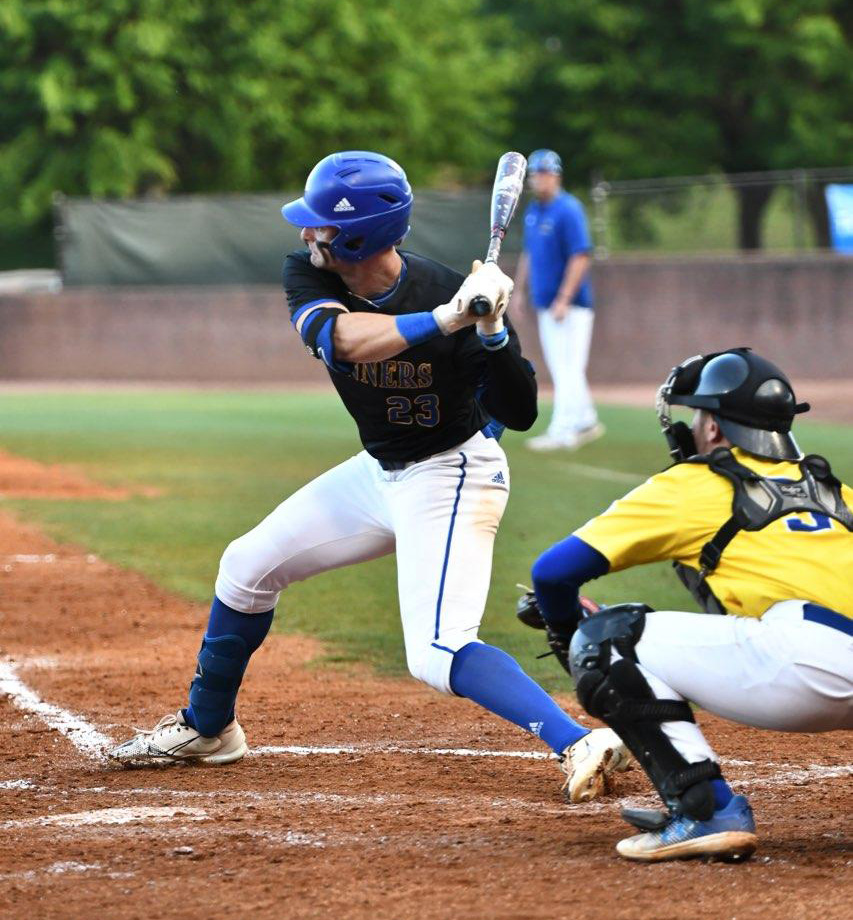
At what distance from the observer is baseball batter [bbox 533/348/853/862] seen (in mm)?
3855

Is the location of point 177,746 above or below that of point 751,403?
below

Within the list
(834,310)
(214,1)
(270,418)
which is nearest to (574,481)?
(270,418)

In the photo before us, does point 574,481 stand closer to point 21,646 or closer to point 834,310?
point 21,646

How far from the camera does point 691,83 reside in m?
34.2

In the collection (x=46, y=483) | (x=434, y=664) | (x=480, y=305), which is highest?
(x=480, y=305)

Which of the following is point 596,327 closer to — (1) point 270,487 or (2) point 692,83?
(1) point 270,487

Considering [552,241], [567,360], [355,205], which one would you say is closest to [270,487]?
[567,360]

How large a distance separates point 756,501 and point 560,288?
10.4 metres

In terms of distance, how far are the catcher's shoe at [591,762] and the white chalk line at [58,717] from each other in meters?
1.64

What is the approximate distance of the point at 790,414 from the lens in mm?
3986

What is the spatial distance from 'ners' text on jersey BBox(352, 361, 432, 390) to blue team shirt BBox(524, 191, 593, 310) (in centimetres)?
920

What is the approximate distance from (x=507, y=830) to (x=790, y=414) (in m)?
1.33

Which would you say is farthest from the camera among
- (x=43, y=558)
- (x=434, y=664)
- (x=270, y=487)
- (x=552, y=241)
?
(x=552, y=241)

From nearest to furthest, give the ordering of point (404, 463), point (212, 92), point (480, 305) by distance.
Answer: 1. point (480, 305)
2. point (404, 463)
3. point (212, 92)
